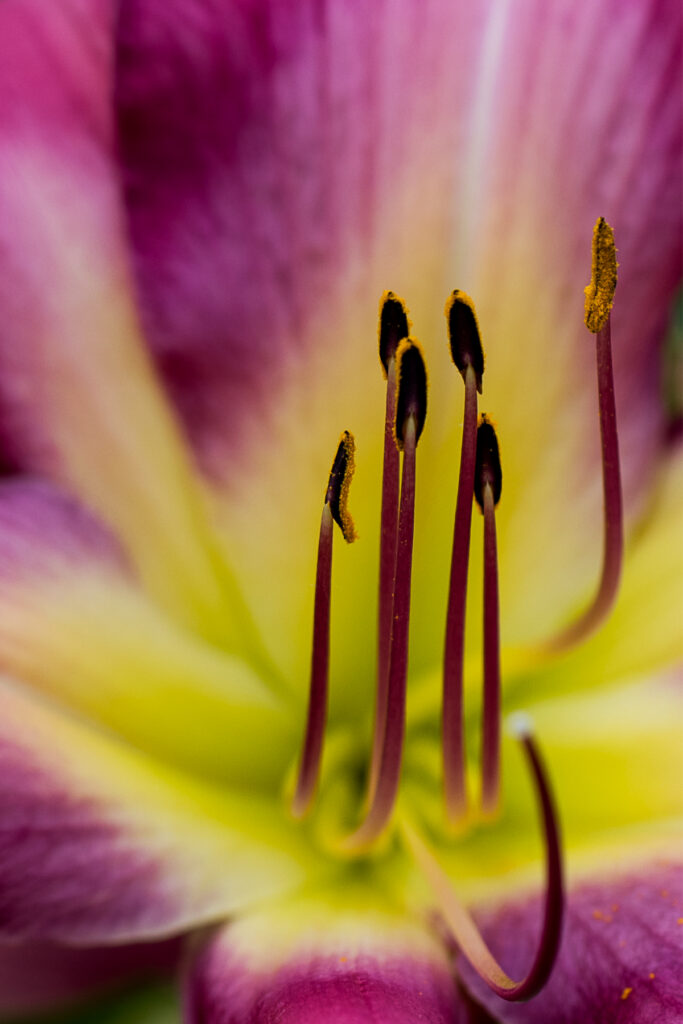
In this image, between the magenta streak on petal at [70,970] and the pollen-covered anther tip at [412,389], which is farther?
the magenta streak on petal at [70,970]

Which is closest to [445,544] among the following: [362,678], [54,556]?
[362,678]

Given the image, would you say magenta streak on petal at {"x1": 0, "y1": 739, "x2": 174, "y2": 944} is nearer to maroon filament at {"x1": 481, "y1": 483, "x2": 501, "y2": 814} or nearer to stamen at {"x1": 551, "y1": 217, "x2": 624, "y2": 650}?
maroon filament at {"x1": 481, "y1": 483, "x2": 501, "y2": 814}

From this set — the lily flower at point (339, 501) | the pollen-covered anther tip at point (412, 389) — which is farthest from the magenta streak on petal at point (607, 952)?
the pollen-covered anther tip at point (412, 389)

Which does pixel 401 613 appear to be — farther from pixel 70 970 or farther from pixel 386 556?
pixel 70 970

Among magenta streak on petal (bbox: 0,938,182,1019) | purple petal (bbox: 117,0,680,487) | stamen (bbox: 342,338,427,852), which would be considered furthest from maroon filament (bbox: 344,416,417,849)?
magenta streak on petal (bbox: 0,938,182,1019)

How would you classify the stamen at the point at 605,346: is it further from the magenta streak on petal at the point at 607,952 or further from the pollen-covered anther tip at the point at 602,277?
the magenta streak on petal at the point at 607,952

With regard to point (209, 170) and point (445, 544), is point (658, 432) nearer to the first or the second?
point (445, 544)
